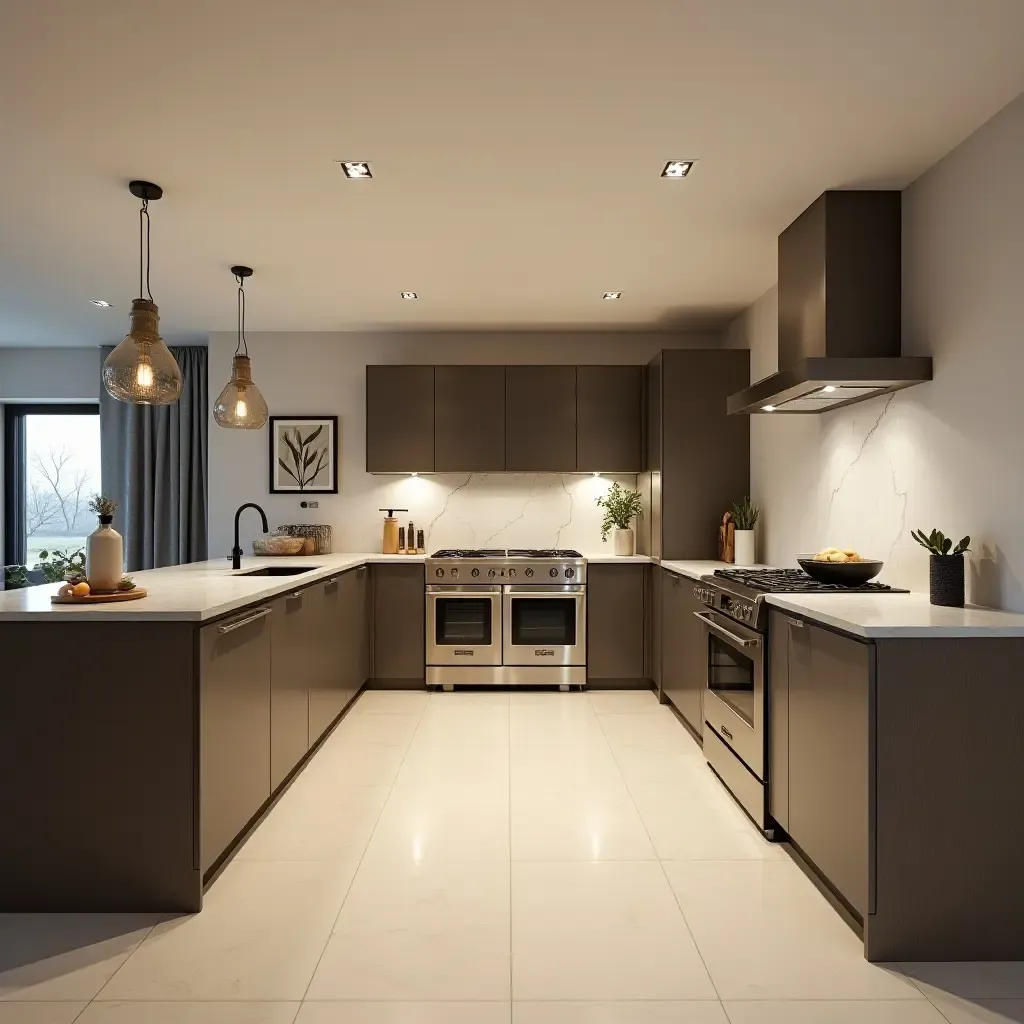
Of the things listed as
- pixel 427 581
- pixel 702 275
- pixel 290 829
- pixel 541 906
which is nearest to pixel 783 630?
pixel 541 906

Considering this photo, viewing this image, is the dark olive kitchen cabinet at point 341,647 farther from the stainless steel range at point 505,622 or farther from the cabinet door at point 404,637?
the stainless steel range at point 505,622

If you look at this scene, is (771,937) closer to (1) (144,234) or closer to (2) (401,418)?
(1) (144,234)

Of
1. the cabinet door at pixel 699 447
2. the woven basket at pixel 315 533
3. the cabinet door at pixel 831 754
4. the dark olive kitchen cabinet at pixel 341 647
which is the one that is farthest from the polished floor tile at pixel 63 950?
the cabinet door at pixel 699 447

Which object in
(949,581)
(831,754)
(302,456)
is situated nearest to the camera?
(831,754)

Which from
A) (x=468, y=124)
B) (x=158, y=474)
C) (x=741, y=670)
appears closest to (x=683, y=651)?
(x=741, y=670)

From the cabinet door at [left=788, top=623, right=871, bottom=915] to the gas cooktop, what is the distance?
0.36 m

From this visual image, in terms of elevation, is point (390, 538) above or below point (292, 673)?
above

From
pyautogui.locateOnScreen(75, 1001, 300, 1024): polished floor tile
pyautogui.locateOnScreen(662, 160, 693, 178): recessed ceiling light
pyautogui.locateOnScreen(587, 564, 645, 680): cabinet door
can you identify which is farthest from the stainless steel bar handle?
pyautogui.locateOnScreen(587, 564, 645, 680): cabinet door

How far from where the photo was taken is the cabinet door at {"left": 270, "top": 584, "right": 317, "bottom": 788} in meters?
3.07

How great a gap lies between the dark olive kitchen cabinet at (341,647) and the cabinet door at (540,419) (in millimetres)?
1386

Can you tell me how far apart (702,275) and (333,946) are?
143 inches

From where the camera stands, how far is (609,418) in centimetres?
528

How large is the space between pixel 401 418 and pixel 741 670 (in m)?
3.11

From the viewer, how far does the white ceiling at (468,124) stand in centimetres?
197
